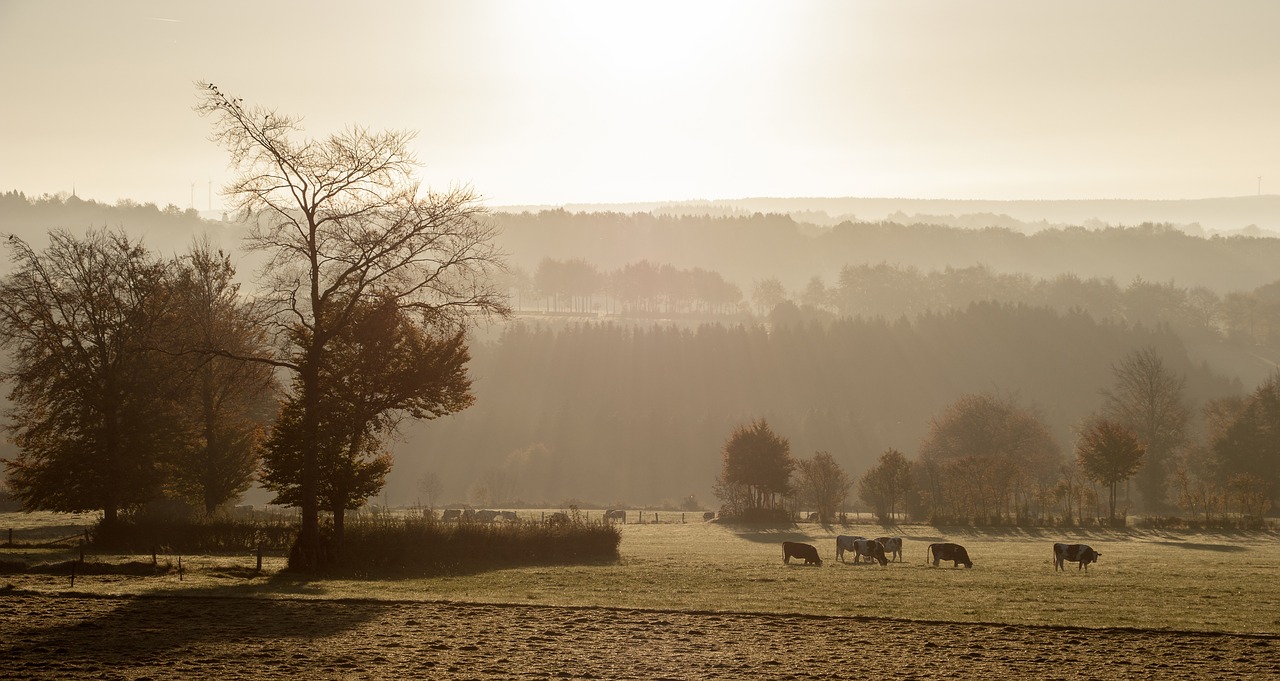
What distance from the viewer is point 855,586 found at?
28781 millimetres

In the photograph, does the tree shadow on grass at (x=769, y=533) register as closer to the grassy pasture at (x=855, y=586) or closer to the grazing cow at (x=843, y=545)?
the grazing cow at (x=843, y=545)

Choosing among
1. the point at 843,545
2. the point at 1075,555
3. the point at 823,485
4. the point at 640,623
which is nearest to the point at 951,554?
the point at 1075,555

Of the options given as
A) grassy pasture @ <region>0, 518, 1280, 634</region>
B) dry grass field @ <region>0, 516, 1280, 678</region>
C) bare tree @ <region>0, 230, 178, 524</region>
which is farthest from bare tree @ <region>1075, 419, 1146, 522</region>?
bare tree @ <region>0, 230, 178, 524</region>

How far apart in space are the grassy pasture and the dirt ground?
1.41 m

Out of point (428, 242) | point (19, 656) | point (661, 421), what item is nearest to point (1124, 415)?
point (661, 421)

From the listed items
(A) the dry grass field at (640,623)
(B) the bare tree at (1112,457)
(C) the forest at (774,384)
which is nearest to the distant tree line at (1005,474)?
(B) the bare tree at (1112,457)

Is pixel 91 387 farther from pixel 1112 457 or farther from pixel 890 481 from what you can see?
pixel 1112 457

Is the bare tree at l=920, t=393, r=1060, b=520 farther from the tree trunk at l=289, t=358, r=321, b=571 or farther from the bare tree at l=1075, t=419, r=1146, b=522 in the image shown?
the tree trunk at l=289, t=358, r=321, b=571

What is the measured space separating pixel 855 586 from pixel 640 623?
9714 mm

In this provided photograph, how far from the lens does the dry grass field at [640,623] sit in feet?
56.6

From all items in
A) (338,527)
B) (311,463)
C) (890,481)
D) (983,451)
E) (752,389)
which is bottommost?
(338,527)

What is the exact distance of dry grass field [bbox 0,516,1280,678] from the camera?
1725cm

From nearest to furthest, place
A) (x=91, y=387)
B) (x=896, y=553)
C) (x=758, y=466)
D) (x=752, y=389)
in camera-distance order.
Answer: (x=91, y=387) < (x=896, y=553) < (x=758, y=466) < (x=752, y=389)

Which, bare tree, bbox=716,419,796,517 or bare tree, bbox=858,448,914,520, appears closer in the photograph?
bare tree, bbox=716,419,796,517
